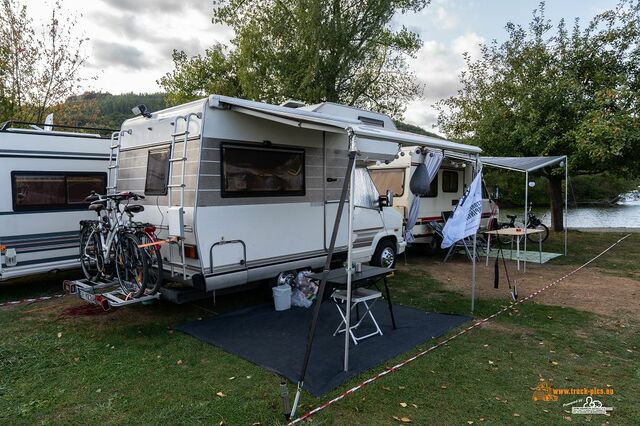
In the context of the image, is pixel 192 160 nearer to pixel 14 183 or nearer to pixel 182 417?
pixel 182 417

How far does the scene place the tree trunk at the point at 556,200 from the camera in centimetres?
1402

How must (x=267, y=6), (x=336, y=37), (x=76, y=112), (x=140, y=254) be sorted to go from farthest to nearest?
(x=267, y=6) → (x=336, y=37) → (x=76, y=112) → (x=140, y=254)

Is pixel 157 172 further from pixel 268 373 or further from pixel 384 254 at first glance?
pixel 384 254

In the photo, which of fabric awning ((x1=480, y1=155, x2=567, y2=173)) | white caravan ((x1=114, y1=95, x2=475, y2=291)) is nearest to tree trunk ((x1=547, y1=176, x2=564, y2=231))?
fabric awning ((x1=480, y1=155, x2=567, y2=173))

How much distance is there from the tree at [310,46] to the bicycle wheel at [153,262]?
11.8 meters

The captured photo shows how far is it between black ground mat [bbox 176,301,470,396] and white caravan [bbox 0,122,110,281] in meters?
3.06

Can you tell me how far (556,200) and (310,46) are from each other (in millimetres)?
10165

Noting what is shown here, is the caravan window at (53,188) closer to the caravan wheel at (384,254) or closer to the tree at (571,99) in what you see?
the caravan wheel at (384,254)

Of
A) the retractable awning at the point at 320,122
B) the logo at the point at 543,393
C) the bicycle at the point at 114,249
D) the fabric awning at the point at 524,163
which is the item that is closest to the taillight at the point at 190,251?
the bicycle at the point at 114,249

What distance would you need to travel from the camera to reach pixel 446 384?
3.68 metres

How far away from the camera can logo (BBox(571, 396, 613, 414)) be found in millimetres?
3246

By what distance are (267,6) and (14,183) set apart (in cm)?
1364

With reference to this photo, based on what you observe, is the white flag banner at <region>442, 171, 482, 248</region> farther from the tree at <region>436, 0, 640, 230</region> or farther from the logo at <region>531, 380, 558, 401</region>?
the tree at <region>436, 0, 640, 230</region>

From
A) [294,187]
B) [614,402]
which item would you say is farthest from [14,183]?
[614,402]
